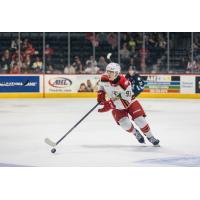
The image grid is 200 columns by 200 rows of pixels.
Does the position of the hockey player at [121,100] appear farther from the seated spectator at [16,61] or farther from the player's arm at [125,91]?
the seated spectator at [16,61]

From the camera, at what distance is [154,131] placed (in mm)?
8641

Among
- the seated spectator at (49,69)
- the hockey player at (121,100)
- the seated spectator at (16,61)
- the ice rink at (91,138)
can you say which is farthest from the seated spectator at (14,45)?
the hockey player at (121,100)

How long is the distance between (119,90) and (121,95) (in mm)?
63

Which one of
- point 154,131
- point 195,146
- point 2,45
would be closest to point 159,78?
point 2,45

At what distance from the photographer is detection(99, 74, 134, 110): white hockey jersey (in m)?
6.82

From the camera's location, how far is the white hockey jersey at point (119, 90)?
6820 millimetres

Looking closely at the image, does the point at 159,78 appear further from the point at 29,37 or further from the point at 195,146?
the point at 195,146

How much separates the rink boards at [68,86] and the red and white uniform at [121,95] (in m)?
8.01

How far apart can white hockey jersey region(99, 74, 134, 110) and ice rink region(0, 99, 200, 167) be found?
0.56 meters

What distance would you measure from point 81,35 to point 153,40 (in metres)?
1.96

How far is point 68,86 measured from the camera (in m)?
15.3

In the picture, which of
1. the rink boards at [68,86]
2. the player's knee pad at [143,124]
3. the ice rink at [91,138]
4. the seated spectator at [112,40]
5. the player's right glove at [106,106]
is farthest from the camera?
the seated spectator at [112,40]

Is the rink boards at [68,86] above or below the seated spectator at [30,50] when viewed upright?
below

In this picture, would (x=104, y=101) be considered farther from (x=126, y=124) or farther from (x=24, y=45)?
(x=24, y=45)
